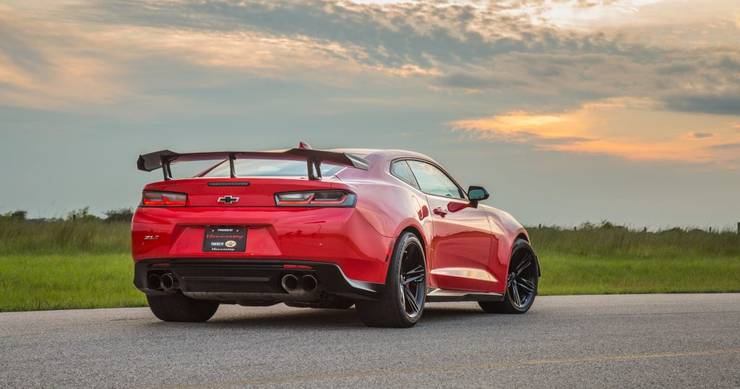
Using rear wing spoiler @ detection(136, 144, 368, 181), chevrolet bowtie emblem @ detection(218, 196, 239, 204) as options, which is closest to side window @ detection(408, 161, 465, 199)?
rear wing spoiler @ detection(136, 144, 368, 181)

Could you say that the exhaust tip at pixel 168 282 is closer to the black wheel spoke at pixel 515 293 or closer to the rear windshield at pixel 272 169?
the rear windshield at pixel 272 169

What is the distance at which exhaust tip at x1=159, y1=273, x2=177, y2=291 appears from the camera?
920cm

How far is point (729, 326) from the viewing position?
34.2 feet

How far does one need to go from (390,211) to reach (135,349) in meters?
2.53

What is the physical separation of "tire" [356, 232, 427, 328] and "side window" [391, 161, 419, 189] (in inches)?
24.1

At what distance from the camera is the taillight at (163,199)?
Result: 9164mm

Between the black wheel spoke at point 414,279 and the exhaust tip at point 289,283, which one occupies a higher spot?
the exhaust tip at point 289,283

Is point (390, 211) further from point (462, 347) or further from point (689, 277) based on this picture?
A: point (689, 277)

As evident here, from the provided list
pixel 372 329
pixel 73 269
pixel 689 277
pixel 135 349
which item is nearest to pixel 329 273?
pixel 372 329

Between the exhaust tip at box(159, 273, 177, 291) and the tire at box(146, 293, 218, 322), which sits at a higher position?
the exhaust tip at box(159, 273, 177, 291)

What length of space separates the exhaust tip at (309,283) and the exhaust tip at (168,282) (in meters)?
1.12

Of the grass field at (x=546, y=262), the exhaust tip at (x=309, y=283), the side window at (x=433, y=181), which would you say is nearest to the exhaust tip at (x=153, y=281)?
the exhaust tip at (x=309, y=283)

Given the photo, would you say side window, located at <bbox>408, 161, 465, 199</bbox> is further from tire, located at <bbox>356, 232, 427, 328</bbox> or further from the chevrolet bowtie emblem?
the chevrolet bowtie emblem

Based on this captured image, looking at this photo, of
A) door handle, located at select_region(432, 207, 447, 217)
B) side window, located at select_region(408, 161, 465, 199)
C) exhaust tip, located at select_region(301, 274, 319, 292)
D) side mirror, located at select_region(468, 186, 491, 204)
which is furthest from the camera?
side mirror, located at select_region(468, 186, 491, 204)
